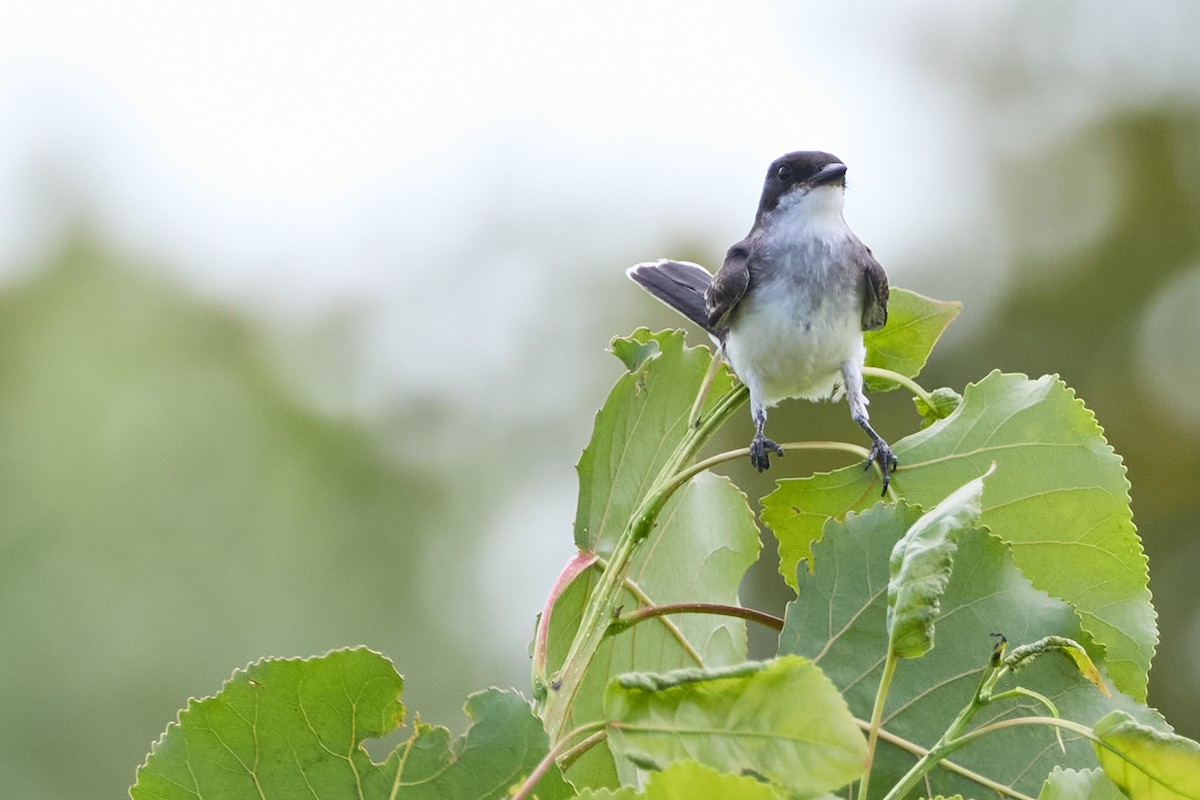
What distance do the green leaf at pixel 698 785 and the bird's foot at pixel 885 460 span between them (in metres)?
0.82

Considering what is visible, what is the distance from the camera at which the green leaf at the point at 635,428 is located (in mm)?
1635

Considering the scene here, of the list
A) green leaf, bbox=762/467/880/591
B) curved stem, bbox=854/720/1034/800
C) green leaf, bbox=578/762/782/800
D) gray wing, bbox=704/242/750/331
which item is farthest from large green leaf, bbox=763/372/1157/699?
gray wing, bbox=704/242/750/331

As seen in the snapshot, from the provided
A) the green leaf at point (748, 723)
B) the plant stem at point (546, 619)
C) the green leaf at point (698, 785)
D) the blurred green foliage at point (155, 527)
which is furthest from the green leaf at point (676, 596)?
the blurred green foliage at point (155, 527)

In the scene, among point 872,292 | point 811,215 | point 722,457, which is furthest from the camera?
point 811,215

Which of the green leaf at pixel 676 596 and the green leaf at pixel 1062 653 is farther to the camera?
the green leaf at pixel 676 596

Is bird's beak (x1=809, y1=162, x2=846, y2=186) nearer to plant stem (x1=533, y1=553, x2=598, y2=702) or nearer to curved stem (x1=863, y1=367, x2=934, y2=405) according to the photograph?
curved stem (x1=863, y1=367, x2=934, y2=405)

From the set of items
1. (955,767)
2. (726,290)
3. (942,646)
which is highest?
(726,290)

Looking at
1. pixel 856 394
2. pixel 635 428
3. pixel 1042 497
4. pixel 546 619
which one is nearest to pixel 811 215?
pixel 856 394

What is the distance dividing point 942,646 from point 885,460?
0.36 metres

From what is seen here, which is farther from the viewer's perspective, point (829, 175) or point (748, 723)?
point (829, 175)

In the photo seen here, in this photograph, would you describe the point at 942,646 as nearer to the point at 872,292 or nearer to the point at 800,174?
the point at 872,292

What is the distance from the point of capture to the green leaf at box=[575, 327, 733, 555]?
5.36ft

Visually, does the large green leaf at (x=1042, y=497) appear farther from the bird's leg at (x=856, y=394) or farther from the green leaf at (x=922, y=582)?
the green leaf at (x=922, y=582)

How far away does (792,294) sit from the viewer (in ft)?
8.50
